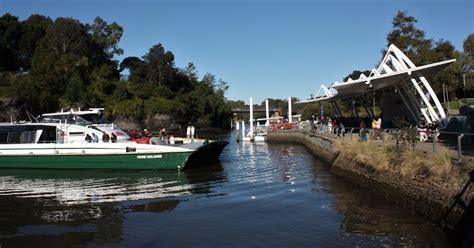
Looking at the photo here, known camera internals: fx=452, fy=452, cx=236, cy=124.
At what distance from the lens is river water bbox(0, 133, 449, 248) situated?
37.7 feet

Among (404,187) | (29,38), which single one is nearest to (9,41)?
(29,38)

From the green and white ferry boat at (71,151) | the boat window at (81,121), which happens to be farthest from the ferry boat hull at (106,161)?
the boat window at (81,121)

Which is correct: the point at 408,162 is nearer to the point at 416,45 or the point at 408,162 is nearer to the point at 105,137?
the point at 105,137

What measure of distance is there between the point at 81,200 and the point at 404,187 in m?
11.9

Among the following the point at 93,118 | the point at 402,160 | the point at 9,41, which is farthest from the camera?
the point at 9,41

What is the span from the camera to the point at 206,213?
14.6 meters

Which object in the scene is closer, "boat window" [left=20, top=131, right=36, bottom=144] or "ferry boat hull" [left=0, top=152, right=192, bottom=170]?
"ferry boat hull" [left=0, top=152, right=192, bottom=170]

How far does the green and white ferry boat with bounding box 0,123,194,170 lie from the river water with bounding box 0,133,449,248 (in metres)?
1.71

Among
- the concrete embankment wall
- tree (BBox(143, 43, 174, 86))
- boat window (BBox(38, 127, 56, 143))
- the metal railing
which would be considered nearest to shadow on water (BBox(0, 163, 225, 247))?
boat window (BBox(38, 127, 56, 143))

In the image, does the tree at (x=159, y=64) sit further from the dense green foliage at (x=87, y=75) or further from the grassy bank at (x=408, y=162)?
the grassy bank at (x=408, y=162)

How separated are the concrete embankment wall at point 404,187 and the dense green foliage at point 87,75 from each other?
8131 cm

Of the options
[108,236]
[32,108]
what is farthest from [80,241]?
[32,108]

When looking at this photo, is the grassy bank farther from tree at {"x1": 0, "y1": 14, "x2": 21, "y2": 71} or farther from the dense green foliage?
tree at {"x1": 0, "y1": 14, "x2": 21, "y2": 71}

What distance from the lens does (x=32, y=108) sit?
91500 mm
